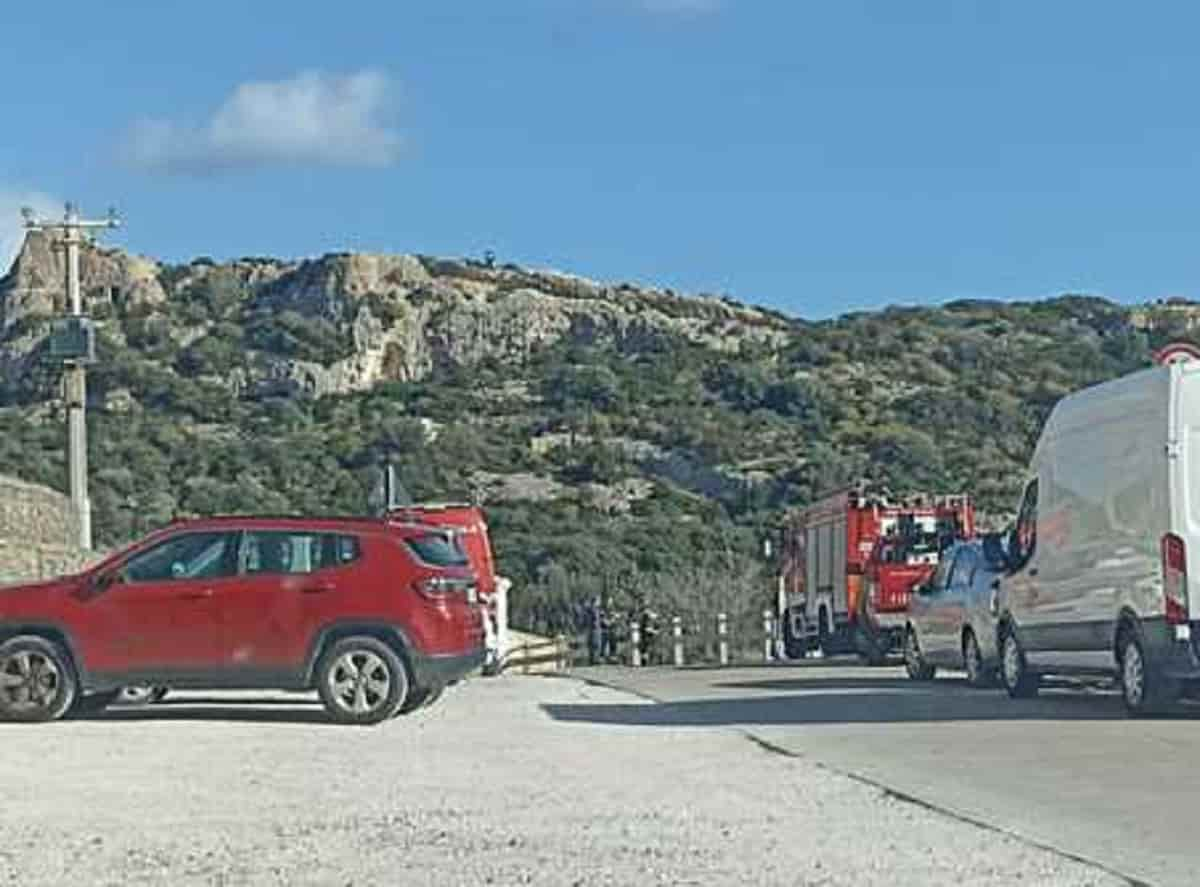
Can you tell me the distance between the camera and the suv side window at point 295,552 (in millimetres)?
21125

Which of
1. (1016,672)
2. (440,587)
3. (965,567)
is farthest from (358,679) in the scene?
(965,567)

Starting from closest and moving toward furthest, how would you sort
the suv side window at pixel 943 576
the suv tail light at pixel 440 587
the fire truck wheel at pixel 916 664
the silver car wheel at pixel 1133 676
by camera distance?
1. the silver car wheel at pixel 1133 676
2. the suv tail light at pixel 440 587
3. the suv side window at pixel 943 576
4. the fire truck wheel at pixel 916 664

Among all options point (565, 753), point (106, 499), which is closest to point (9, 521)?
point (565, 753)

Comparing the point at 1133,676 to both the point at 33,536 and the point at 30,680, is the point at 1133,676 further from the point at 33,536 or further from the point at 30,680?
the point at 33,536

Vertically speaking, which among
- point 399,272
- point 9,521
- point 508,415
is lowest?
point 9,521

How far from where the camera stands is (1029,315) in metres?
83.2

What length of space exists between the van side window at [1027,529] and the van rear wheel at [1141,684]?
2.60 meters

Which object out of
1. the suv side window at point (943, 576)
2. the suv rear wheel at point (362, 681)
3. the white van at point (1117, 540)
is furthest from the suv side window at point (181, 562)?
the suv side window at point (943, 576)

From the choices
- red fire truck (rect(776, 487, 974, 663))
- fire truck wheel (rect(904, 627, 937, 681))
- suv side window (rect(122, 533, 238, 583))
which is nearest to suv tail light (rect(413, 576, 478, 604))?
suv side window (rect(122, 533, 238, 583))

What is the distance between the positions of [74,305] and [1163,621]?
3227 cm

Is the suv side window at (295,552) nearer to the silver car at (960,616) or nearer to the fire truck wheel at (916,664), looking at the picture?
the silver car at (960,616)

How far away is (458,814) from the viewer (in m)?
13.8

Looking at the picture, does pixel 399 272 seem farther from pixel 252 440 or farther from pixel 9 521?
pixel 9 521

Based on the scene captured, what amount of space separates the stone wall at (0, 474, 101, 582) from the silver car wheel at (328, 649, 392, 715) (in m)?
10.7
